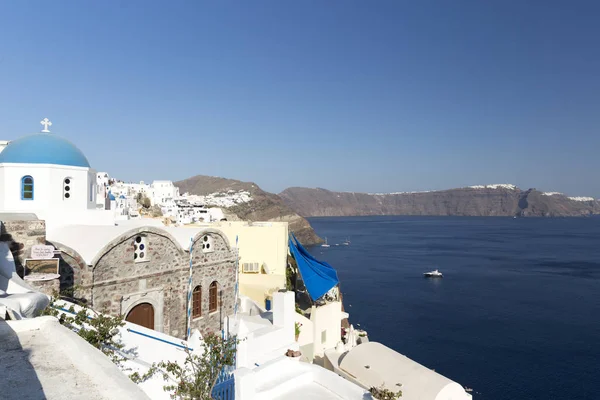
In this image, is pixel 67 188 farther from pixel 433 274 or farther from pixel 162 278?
pixel 433 274

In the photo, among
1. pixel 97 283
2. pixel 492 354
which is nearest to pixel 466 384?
pixel 492 354

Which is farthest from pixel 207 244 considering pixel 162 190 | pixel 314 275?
pixel 162 190

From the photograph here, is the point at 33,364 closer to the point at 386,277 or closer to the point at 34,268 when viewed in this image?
the point at 34,268

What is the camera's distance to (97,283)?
432 inches

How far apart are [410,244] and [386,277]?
4384 cm

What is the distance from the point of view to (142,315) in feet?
40.4

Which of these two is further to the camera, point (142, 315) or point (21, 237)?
point (142, 315)

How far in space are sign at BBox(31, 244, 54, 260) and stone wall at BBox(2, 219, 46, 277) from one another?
0.65 ft

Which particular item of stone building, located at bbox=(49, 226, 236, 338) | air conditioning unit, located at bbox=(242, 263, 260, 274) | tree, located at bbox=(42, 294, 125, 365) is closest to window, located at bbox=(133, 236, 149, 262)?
stone building, located at bbox=(49, 226, 236, 338)

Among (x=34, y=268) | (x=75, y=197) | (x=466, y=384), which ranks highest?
(x=75, y=197)

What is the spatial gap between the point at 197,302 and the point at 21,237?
6316 mm

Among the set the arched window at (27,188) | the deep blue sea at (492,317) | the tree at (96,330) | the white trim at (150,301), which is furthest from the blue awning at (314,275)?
the tree at (96,330)

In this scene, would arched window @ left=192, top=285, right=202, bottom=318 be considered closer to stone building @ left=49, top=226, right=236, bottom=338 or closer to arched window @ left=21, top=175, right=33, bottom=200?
stone building @ left=49, top=226, right=236, bottom=338

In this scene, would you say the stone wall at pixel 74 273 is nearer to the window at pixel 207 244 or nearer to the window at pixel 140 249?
the window at pixel 140 249
